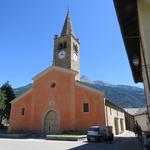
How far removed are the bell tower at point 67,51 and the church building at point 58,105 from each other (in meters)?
8.24

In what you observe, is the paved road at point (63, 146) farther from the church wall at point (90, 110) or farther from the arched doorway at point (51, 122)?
the arched doorway at point (51, 122)

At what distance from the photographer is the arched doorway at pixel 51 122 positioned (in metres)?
27.4

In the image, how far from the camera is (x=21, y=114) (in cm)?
2984

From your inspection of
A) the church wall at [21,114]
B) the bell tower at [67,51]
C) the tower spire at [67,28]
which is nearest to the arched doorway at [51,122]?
the church wall at [21,114]

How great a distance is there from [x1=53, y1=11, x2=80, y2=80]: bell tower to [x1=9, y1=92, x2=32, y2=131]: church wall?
1067cm

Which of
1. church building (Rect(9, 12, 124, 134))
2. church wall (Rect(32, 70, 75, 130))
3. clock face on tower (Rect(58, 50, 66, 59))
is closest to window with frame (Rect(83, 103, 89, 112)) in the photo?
church building (Rect(9, 12, 124, 134))

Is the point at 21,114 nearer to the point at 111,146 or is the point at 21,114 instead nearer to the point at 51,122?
the point at 51,122

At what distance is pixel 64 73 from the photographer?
28984mm

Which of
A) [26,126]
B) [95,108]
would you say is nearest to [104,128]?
[95,108]

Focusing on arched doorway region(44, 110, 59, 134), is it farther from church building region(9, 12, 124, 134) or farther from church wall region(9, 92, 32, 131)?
church wall region(9, 92, 32, 131)

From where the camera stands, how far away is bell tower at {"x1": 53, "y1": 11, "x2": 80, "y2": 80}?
38013 millimetres

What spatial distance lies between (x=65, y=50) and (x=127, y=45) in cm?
3305

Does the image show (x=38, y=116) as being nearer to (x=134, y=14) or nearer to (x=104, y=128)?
(x=104, y=128)

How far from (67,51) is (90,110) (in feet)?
53.1
